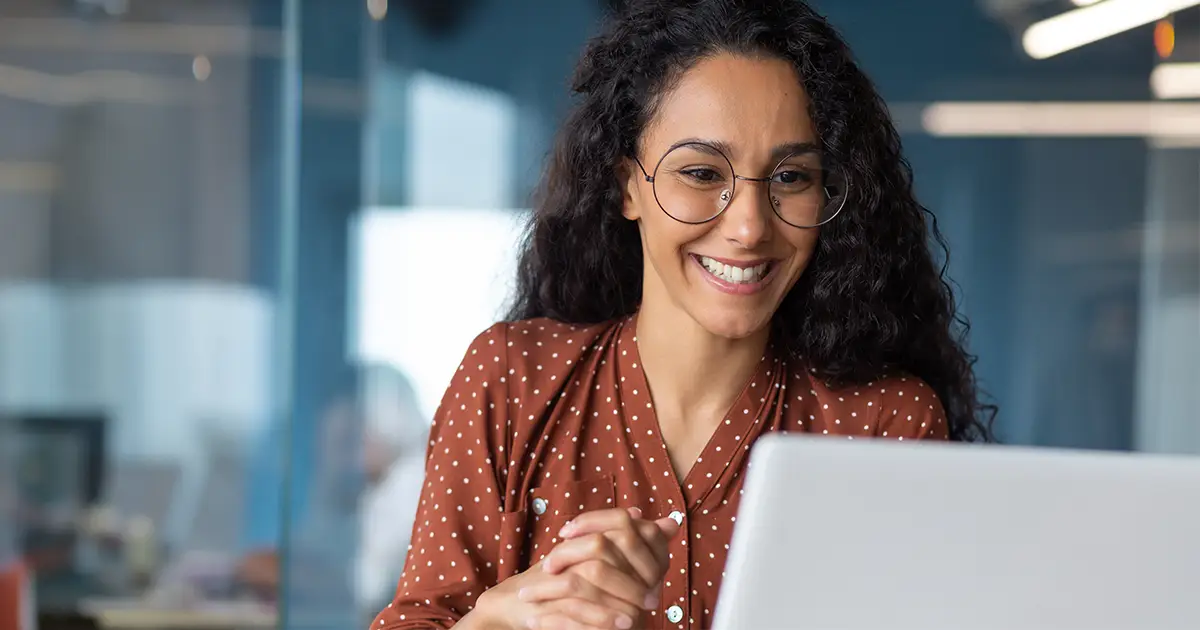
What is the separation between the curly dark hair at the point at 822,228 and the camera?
1583 millimetres

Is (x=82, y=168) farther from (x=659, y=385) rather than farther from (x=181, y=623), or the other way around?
(x=659, y=385)

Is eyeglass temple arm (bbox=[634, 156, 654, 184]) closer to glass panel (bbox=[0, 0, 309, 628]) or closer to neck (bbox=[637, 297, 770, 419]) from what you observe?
neck (bbox=[637, 297, 770, 419])

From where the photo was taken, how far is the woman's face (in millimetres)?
1504

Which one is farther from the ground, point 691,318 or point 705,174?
point 705,174

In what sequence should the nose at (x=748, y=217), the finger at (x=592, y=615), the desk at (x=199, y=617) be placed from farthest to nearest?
the desk at (x=199, y=617)
the nose at (x=748, y=217)
the finger at (x=592, y=615)

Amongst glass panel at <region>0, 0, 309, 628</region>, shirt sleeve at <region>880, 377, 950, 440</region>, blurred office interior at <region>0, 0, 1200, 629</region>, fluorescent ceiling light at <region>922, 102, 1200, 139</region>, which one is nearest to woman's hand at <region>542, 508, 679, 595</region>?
shirt sleeve at <region>880, 377, 950, 440</region>

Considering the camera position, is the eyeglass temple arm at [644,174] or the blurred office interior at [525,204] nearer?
the eyeglass temple arm at [644,174]

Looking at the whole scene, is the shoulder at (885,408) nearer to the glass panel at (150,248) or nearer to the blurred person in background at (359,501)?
the blurred person in background at (359,501)

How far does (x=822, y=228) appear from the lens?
5.47 feet

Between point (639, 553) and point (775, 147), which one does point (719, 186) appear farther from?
point (639, 553)

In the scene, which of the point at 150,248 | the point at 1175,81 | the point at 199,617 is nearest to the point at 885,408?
the point at 1175,81

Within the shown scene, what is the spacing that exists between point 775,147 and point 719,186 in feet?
0.25

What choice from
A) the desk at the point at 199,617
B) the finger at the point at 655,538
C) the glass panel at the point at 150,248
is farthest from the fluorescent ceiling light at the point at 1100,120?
the glass panel at the point at 150,248

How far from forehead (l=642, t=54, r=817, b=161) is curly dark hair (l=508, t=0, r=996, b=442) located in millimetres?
20
